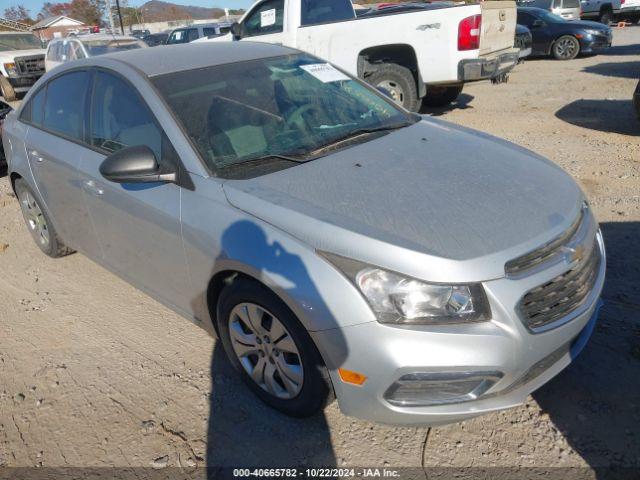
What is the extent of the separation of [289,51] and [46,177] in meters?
2.04

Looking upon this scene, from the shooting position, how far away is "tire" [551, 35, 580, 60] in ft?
45.3

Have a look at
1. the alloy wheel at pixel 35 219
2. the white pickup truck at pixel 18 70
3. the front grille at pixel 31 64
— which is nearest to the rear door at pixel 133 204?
the alloy wheel at pixel 35 219

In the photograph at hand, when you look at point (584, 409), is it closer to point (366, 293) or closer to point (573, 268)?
point (573, 268)

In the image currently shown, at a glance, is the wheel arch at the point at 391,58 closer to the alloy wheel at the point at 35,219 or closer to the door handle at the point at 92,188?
the alloy wheel at the point at 35,219

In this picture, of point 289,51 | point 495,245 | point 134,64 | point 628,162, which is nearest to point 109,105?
point 134,64

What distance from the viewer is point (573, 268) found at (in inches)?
86.8

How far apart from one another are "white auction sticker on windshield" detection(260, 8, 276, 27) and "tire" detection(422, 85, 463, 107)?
2937mm

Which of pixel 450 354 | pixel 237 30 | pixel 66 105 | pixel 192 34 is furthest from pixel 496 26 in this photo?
pixel 192 34

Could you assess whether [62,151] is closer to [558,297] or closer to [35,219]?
[35,219]

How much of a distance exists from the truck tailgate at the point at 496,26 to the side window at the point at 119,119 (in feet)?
18.1

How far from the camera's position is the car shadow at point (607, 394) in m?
2.25

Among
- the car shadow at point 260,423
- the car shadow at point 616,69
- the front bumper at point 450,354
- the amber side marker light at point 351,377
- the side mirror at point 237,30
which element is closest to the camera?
the front bumper at point 450,354

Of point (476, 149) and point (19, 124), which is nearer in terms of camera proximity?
point (476, 149)

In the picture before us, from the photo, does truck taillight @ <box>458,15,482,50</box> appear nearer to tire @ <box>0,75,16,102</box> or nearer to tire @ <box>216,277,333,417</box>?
tire @ <box>216,277,333,417</box>
